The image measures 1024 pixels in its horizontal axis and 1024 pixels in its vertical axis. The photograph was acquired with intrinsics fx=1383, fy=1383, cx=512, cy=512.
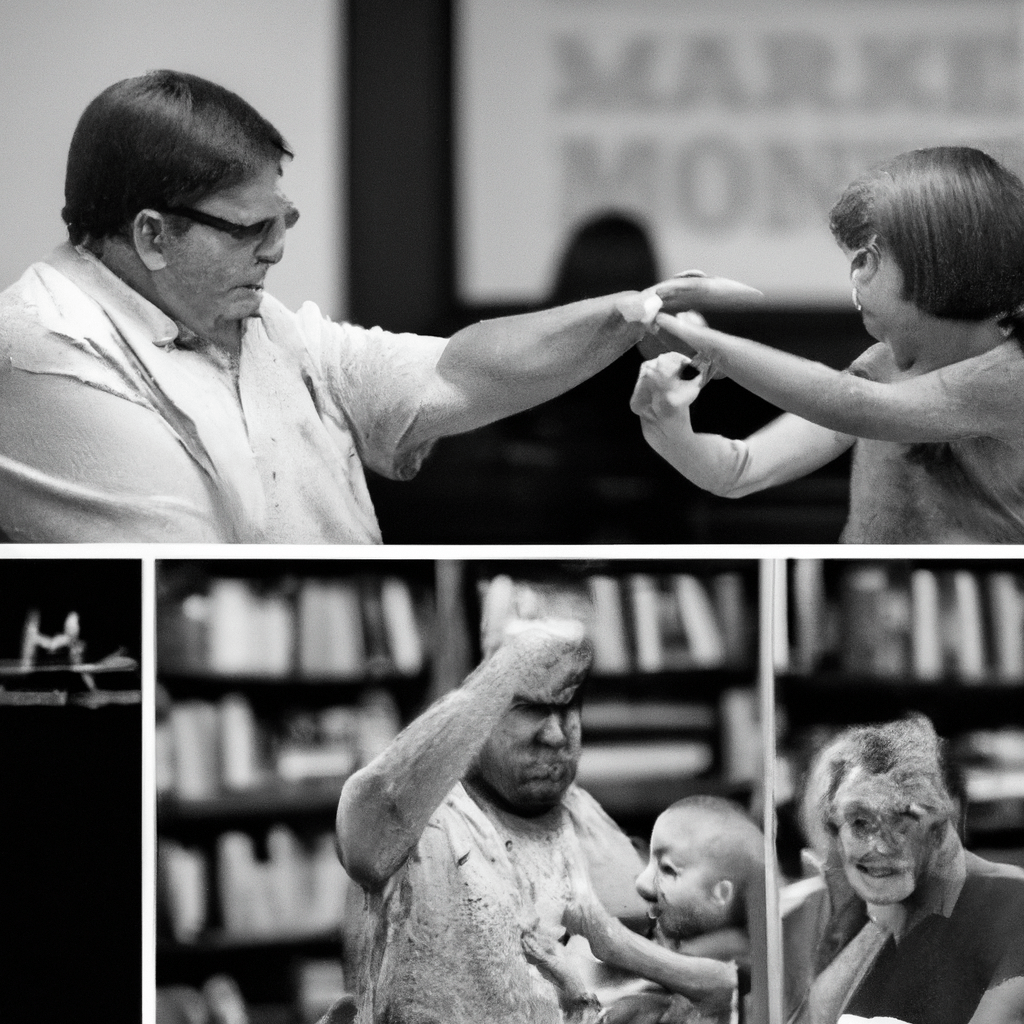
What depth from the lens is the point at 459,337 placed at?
2553mm

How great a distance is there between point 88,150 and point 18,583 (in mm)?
791

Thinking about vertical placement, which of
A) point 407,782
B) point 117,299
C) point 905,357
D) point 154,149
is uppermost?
point 154,149

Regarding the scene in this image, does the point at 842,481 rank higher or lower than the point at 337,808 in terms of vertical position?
higher

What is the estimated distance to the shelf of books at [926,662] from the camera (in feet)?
8.45

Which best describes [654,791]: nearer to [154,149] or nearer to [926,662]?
[926,662]

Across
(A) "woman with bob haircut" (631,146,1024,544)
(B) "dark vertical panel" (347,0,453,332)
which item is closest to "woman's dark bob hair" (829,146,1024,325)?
(A) "woman with bob haircut" (631,146,1024,544)

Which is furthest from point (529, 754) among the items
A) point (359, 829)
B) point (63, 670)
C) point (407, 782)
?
point (63, 670)

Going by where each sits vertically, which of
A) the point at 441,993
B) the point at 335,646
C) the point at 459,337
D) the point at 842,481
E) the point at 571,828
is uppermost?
the point at 459,337

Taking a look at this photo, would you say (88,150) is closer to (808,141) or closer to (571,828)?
(808,141)

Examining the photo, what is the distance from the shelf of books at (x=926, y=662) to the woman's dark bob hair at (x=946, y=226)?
19.6 inches

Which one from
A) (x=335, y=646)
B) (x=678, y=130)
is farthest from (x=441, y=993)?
(x=678, y=130)

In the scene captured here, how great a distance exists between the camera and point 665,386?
2.54 metres

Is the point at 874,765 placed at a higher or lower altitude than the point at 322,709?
lower

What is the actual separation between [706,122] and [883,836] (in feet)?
4.51
